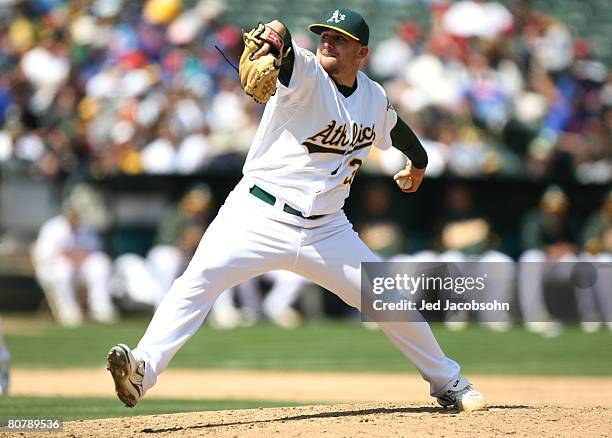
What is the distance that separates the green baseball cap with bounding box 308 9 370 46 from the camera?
229 inches

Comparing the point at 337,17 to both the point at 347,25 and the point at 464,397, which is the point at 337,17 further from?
the point at 464,397

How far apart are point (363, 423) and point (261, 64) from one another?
1.96 m

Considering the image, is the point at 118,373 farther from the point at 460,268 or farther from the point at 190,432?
the point at 460,268

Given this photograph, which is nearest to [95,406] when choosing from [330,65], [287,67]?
[330,65]

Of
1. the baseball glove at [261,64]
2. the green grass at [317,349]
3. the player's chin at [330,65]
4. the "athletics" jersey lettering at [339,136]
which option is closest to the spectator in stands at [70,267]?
the green grass at [317,349]

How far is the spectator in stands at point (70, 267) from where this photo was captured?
15500 mm

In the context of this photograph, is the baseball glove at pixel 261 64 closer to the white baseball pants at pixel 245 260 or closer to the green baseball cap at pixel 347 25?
the green baseball cap at pixel 347 25

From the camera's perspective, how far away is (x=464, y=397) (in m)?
6.29

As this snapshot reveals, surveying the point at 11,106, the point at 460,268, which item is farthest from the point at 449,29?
the point at 11,106

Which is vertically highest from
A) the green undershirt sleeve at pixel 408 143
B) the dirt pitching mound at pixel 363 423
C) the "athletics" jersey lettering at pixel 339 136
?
the "athletics" jersey lettering at pixel 339 136

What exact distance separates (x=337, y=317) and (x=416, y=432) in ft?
35.4

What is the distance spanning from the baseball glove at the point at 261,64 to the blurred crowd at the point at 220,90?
1036cm

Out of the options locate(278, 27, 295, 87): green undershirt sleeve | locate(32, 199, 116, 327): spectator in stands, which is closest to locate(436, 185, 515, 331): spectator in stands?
locate(32, 199, 116, 327): spectator in stands

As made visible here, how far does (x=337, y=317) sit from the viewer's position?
16.3 m
